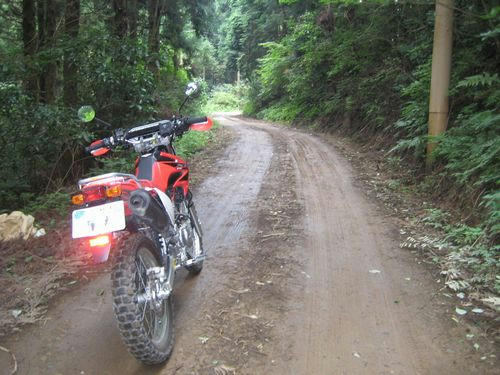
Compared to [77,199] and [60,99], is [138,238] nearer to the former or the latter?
[77,199]

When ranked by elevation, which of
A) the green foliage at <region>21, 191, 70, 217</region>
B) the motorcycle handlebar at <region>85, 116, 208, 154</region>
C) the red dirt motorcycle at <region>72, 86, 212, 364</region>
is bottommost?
the green foliage at <region>21, 191, 70, 217</region>

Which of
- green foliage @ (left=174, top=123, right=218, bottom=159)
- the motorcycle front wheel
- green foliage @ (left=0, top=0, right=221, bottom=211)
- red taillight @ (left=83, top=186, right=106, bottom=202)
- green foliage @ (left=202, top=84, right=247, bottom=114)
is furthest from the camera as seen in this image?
green foliage @ (left=202, top=84, right=247, bottom=114)

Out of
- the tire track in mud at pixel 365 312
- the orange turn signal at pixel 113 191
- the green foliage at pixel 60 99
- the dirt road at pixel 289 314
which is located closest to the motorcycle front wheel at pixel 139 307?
the dirt road at pixel 289 314

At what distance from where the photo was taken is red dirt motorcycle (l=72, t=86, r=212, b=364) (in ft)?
9.12

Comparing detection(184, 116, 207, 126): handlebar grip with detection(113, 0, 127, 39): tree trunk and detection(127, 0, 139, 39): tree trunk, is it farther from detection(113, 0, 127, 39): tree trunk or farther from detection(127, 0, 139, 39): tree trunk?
detection(127, 0, 139, 39): tree trunk

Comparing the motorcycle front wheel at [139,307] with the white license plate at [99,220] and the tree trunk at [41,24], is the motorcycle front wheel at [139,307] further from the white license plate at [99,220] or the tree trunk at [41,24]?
the tree trunk at [41,24]

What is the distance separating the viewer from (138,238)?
304 centimetres

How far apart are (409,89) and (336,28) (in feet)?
26.7

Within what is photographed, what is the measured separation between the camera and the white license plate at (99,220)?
9.46ft

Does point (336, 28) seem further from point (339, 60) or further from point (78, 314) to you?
point (78, 314)

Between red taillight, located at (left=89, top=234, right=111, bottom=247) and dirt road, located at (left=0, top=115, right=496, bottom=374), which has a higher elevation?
red taillight, located at (left=89, top=234, right=111, bottom=247)

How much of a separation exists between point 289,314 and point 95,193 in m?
1.99

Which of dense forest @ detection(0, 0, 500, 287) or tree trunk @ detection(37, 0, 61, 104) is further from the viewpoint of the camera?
tree trunk @ detection(37, 0, 61, 104)

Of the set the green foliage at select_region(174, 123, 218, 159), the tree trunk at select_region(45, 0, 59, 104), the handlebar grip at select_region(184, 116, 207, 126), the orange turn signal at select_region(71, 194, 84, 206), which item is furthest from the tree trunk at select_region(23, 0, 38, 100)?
the orange turn signal at select_region(71, 194, 84, 206)
